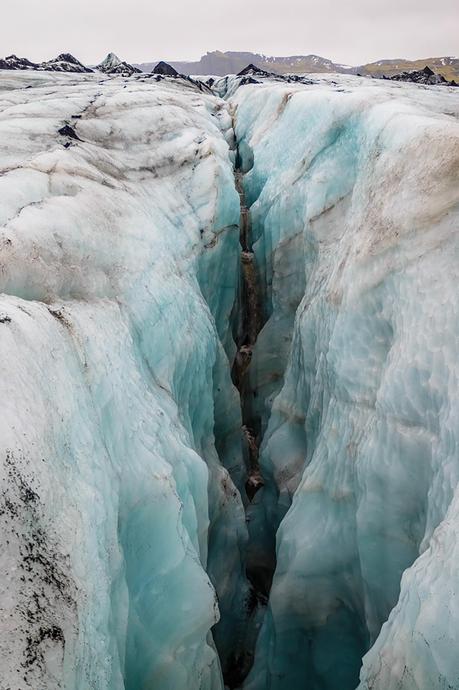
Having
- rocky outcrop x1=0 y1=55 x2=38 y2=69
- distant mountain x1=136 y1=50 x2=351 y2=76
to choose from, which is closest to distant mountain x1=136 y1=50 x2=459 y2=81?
distant mountain x1=136 y1=50 x2=351 y2=76

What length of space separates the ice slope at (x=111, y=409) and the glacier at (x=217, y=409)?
0.02 meters

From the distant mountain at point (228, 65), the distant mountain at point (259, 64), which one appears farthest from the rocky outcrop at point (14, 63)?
the distant mountain at point (228, 65)

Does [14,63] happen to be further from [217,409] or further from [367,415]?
[367,415]

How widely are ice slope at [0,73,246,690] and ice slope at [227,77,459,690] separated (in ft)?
3.52

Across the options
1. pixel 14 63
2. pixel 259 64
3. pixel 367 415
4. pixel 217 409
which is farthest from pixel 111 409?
pixel 259 64

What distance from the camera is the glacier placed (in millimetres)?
2693

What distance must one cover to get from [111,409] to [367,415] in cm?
227

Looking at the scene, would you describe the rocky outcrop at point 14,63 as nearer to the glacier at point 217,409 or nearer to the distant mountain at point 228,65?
the glacier at point 217,409

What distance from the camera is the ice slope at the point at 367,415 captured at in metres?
3.37

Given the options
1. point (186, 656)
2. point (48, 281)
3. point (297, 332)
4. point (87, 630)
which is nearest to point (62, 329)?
point (48, 281)

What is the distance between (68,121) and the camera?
736 centimetres

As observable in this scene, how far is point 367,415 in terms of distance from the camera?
15.0 ft

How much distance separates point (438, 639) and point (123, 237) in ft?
14.0

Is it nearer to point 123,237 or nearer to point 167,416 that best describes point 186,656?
point 167,416
